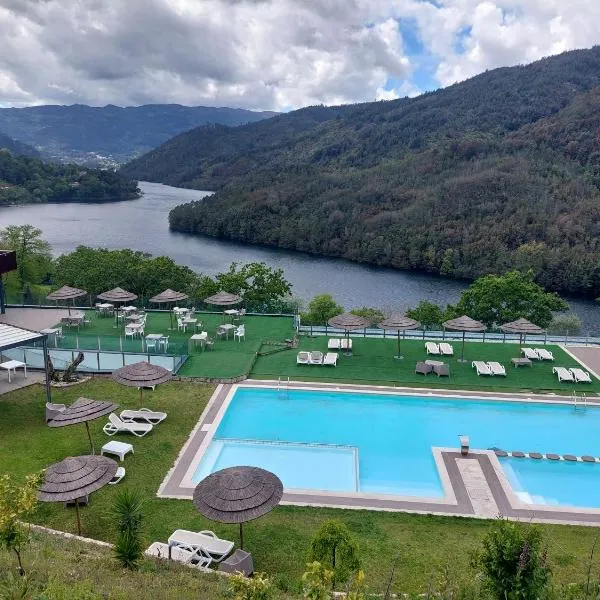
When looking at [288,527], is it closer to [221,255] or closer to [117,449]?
[117,449]

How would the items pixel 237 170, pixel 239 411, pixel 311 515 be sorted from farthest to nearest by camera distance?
pixel 237 170, pixel 239 411, pixel 311 515

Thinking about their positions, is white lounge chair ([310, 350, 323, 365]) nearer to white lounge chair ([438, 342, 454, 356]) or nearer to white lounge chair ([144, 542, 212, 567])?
white lounge chair ([438, 342, 454, 356])

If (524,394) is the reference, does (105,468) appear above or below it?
above

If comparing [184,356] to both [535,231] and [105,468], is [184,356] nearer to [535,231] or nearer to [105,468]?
[105,468]

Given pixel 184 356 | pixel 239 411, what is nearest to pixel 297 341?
pixel 184 356

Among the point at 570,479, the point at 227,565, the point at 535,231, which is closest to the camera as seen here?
the point at 227,565

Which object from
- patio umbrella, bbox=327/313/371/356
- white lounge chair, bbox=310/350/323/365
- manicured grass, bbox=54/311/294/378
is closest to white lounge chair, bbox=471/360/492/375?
patio umbrella, bbox=327/313/371/356

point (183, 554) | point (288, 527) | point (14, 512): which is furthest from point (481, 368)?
point (14, 512)
